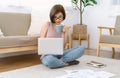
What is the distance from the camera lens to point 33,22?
314 centimetres

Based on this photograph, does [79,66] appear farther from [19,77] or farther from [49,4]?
[49,4]

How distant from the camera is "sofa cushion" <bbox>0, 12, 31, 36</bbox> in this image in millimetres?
2674

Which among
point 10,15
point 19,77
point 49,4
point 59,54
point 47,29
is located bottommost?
point 19,77

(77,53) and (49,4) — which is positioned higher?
(49,4)

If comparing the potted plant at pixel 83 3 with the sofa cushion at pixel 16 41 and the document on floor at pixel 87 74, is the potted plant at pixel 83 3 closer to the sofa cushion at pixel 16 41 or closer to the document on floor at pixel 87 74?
the sofa cushion at pixel 16 41

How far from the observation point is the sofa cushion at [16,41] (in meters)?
2.17

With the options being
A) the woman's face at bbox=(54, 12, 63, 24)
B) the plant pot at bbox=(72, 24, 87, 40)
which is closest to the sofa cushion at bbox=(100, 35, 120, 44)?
the plant pot at bbox=(72, 24, 87, 40)

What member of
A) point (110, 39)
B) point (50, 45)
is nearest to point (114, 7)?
point (110, 39)

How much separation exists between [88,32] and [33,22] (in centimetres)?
133

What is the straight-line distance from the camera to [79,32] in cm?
369

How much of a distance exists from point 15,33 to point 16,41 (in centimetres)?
53

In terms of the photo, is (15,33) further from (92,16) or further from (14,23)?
(92,16)

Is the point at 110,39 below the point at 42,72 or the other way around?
the other way around

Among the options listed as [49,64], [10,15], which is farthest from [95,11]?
[49,64]
